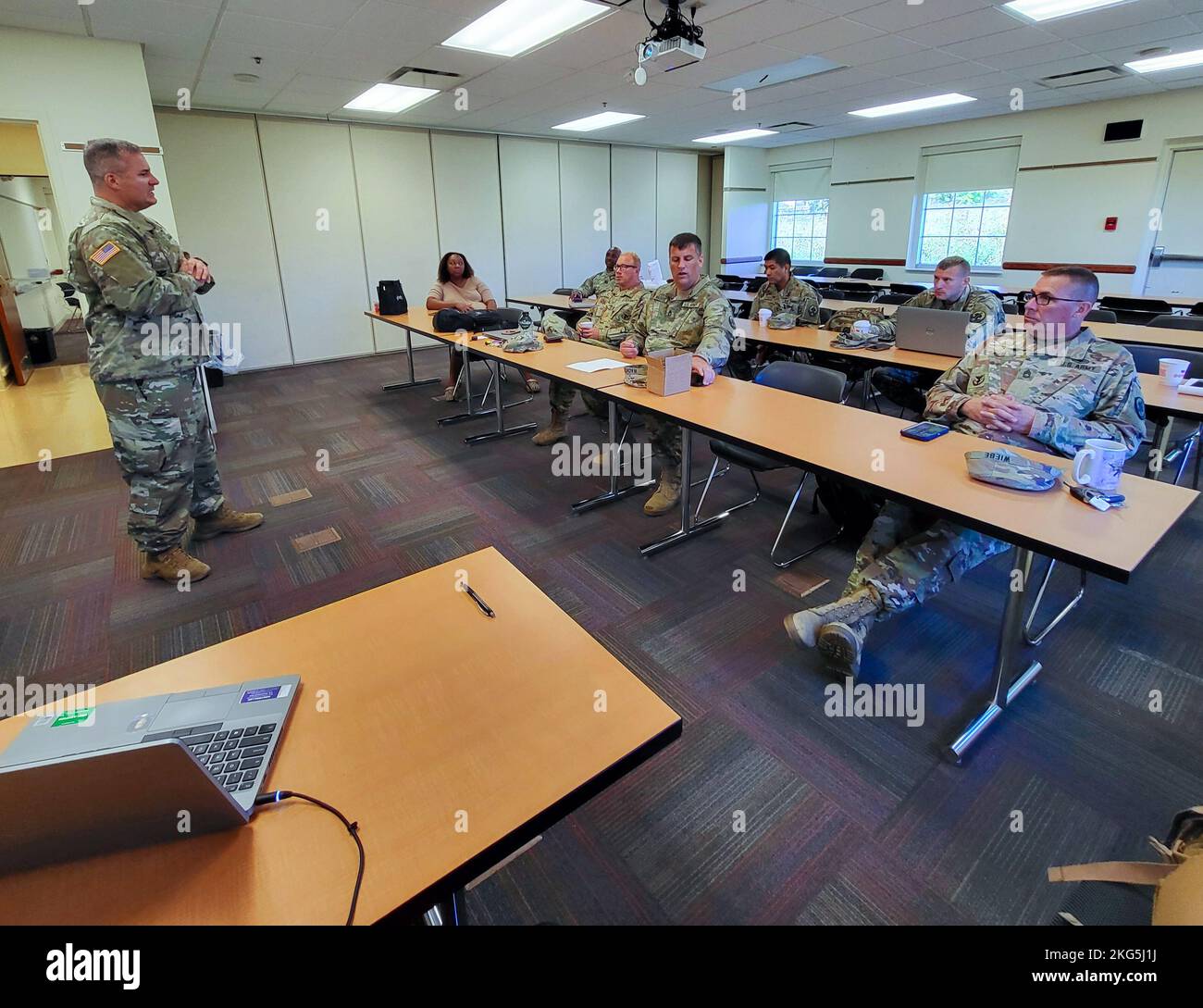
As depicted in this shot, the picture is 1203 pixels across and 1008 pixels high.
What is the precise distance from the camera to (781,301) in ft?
17.8

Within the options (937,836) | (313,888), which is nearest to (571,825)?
(937,836)

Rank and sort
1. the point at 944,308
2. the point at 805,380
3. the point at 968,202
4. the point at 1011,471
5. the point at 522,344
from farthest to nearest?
the point at 968,202, the point at 944,308, the point at 522,344, the point at 805,380, the point at 1011,471

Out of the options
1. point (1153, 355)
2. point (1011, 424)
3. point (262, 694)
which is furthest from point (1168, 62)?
point (262, 694)

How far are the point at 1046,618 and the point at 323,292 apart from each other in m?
8.14

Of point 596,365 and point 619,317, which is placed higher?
point 619,317

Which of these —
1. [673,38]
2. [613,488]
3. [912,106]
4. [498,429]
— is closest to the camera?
[673,38]

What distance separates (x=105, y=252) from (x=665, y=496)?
2872 mm

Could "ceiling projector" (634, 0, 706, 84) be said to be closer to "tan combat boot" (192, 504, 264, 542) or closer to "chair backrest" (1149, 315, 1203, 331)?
"tan combat boot" (192, 504, 264, 542)

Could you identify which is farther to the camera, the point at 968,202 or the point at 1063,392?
the point at 968,202

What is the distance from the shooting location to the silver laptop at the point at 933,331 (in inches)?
152

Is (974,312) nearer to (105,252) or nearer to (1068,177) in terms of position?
(105,252)

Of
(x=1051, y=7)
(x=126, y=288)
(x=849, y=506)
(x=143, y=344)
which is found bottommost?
(x=849, y=506)

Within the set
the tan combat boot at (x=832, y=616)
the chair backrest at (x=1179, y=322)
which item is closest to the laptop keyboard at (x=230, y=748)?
the tan combat boot at (x=832, y=616)

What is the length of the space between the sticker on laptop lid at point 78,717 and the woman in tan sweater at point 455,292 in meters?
4.97
